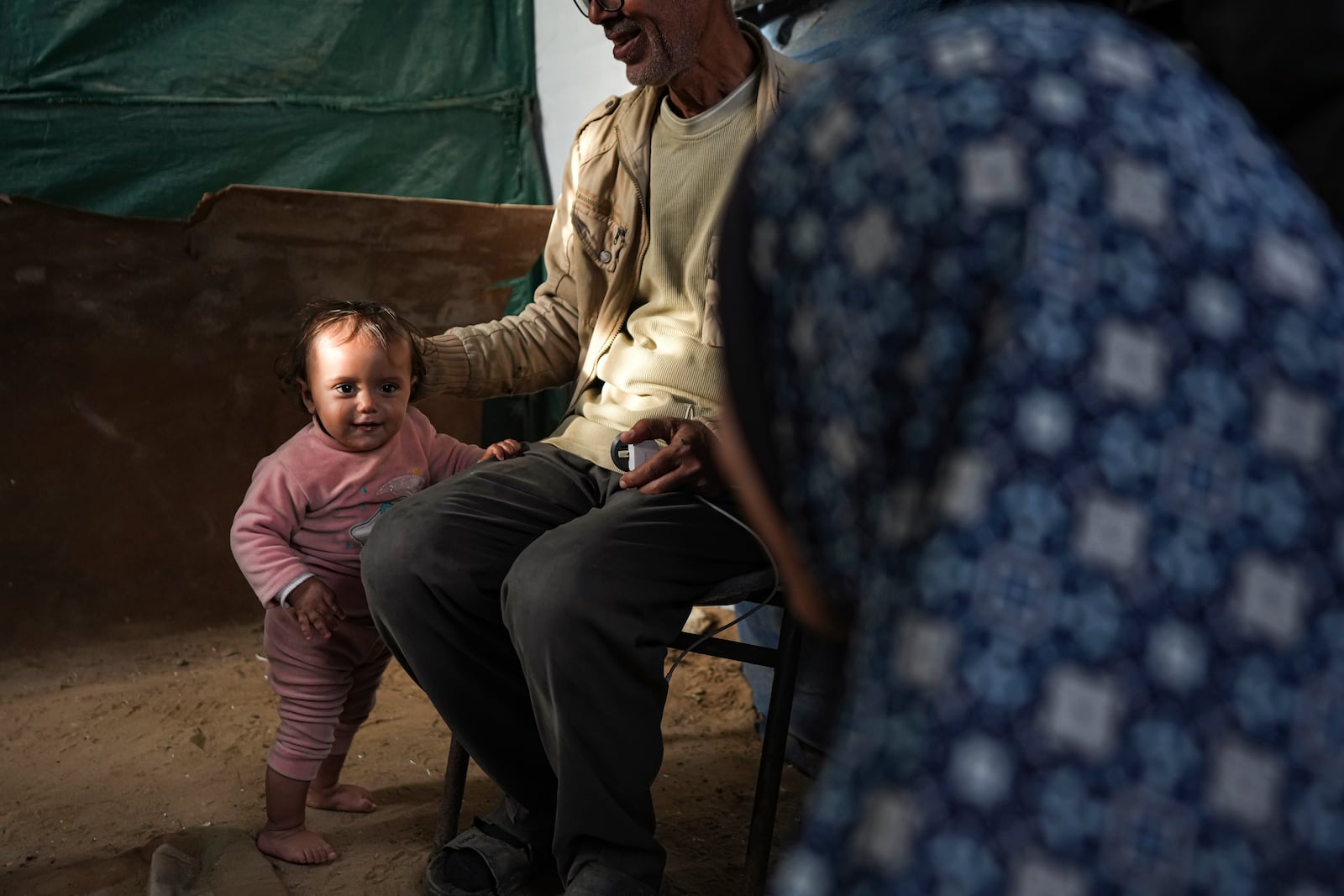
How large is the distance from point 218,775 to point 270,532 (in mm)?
795

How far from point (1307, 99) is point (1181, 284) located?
0.49m

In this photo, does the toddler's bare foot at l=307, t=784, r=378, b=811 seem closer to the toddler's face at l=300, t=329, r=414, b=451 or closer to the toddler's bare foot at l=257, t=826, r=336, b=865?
the toddler's bare foot at l=257, t=826, r=336, b=865

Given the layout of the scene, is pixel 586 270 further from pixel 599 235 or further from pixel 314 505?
pixel 314 505

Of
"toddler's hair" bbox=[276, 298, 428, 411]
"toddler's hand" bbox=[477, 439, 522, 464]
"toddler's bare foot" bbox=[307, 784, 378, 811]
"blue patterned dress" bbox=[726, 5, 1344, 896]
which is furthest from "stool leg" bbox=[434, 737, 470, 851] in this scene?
"blue patterned dress" bbox=[726, 5, 1344, 896]

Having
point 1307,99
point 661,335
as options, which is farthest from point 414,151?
point 1307,99

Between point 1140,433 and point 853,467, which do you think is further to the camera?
point 853,467

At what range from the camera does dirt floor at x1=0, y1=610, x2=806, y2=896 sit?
6.79ft

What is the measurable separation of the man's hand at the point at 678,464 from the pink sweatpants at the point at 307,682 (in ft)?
2.28

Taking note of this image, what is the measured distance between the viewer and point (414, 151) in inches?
150

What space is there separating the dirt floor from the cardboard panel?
0.21 metres

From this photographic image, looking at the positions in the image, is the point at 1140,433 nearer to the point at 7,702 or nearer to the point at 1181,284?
the point at 1181,284

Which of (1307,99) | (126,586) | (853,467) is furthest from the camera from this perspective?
(126,586)

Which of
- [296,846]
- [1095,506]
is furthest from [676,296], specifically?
[1095,506]

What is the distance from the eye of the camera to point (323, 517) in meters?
2.17
